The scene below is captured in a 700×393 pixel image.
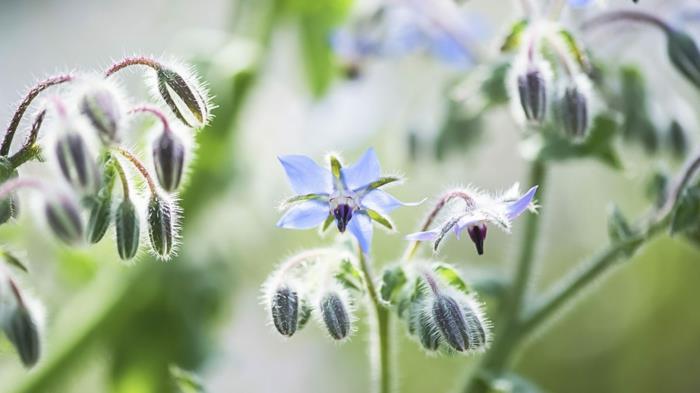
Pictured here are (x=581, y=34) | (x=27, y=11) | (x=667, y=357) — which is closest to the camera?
(x=581, y=34)

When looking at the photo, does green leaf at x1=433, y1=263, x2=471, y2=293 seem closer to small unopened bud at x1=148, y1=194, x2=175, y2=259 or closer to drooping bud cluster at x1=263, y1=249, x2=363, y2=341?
drooping bud cluster at x1=263, y1=249, x2=363, y2=341

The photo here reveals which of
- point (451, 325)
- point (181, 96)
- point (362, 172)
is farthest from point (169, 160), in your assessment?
point (451, 325)

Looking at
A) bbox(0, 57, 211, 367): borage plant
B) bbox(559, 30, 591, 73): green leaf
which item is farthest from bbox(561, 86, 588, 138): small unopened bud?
bbox(0, 57, 211, 367): borage plant

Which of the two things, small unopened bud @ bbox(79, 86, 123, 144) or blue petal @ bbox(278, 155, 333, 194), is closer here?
small unopened bud @ bbox(79, 86, 123, 144)

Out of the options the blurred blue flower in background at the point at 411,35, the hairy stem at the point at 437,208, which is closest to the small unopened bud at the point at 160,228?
the hairy stem at the point at 437,208

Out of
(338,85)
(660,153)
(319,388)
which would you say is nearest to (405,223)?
(319,388)

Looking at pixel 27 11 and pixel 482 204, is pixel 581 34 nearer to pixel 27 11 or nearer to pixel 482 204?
pixel 482 204
